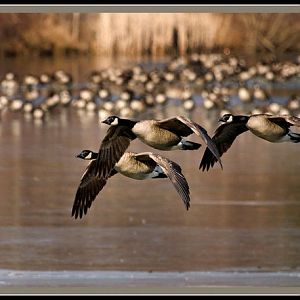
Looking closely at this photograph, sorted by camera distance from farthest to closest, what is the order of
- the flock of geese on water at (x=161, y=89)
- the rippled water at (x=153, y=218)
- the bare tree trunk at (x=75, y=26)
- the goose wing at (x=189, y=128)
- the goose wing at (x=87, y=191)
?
the bare tree trunk at (x=75, y=26) < the flock of geese on water at (x=161, y=89) < the rippled water at (x=153, y=218) < the goose wing at (x=87, y=191) < the goose wing at (x=189, y=128)

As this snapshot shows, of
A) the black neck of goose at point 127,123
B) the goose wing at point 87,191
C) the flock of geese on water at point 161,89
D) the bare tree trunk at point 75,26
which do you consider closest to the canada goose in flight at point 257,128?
the black neck of goose at point 127,123

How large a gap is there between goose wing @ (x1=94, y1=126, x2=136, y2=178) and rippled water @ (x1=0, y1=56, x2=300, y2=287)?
73.5 inches

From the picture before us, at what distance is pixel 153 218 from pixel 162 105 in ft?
28.3

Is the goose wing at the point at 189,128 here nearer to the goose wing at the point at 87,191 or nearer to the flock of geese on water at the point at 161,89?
the goose wing at the point at 87,191

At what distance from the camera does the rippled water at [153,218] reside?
7.56 meters

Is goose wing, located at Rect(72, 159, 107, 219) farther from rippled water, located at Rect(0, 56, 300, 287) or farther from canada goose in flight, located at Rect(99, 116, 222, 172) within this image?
rippled water, located at Rect(0, 56, 300, 287)

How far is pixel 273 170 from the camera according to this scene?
11.1 metres

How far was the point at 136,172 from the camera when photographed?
17.2ft

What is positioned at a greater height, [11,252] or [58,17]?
[11,252]

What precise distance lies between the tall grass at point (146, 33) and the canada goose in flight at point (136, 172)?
17699 mm

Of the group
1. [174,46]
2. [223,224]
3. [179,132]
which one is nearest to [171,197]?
[223,224]

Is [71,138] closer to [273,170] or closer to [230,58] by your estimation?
[273,170]

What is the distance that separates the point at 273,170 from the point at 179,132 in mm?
5944

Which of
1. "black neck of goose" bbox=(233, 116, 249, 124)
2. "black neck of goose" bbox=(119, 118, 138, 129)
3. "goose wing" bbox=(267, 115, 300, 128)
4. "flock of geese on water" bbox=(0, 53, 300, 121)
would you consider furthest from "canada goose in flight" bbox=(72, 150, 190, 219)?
"flock of geese on water" bbox=(0, 53, 300, 121)
